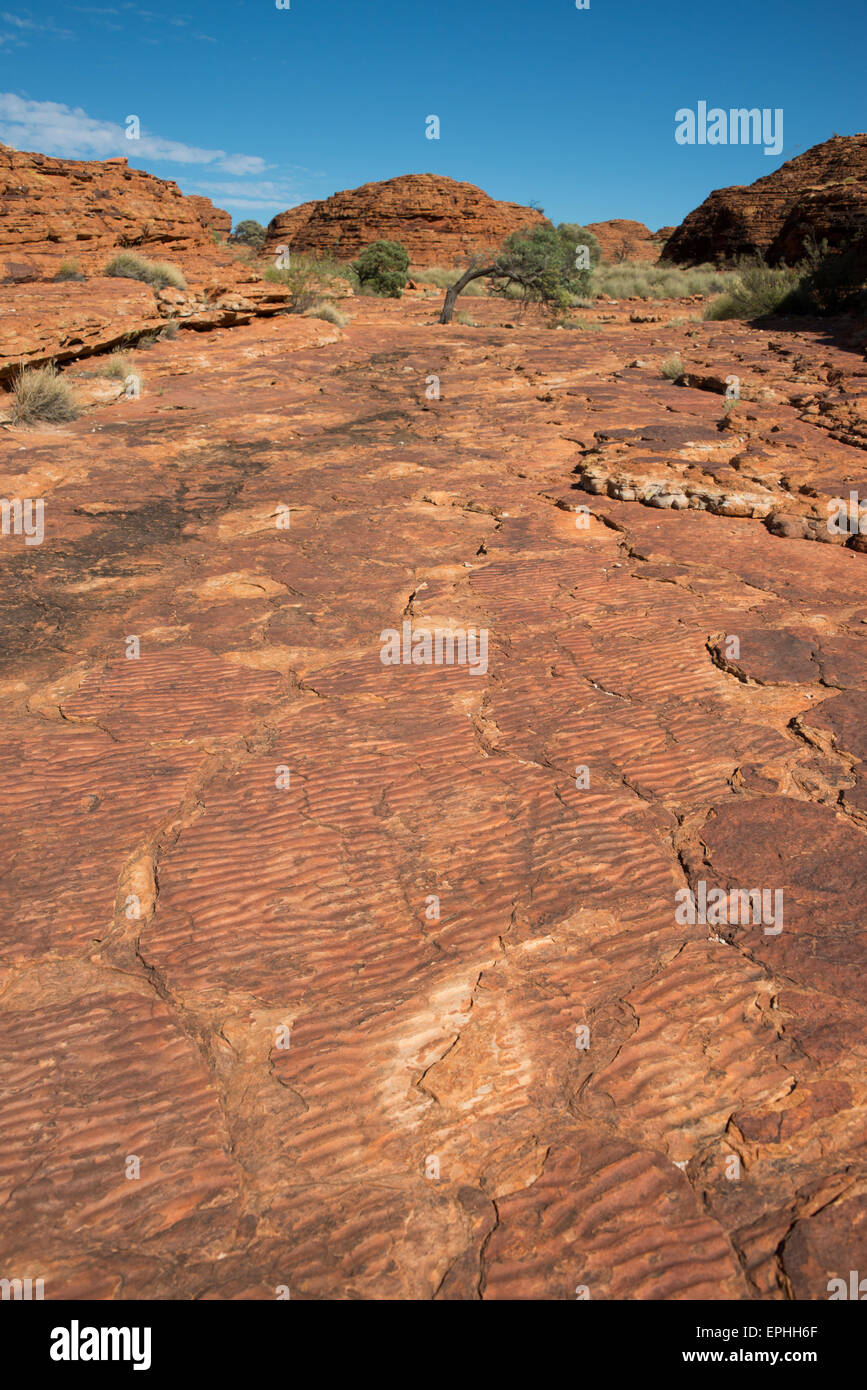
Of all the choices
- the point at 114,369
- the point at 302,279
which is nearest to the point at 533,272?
the point at 302,279

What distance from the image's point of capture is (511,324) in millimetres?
16203

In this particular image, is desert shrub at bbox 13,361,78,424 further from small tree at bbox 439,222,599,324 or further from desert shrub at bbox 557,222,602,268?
desert shrub at bbox 557,222,602,268

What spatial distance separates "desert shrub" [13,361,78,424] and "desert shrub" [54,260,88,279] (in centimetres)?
413

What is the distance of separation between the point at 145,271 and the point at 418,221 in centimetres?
2391

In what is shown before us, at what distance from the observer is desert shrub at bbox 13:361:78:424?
771 centimetres

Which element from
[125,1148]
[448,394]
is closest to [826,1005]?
[125,1148]

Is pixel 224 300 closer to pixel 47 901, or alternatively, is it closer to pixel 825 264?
pixel 825 264

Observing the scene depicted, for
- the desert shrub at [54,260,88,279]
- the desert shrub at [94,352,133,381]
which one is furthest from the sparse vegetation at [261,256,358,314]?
the desert shrub at [94,352,133,381]

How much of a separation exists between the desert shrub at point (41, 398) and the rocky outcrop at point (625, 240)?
35640 mm

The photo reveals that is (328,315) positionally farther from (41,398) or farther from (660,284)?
(660,284)

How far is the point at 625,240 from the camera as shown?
4319cm

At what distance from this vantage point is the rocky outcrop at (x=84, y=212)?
39.0 feet

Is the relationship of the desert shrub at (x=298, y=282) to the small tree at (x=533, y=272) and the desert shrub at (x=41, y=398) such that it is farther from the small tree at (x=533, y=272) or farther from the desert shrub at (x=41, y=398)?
the desert shrub at (x=41, y=398)

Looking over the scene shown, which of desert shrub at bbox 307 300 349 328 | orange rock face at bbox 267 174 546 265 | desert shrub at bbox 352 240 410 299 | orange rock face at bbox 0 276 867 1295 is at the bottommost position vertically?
orange rock face at bbox 0 276 867 1295
